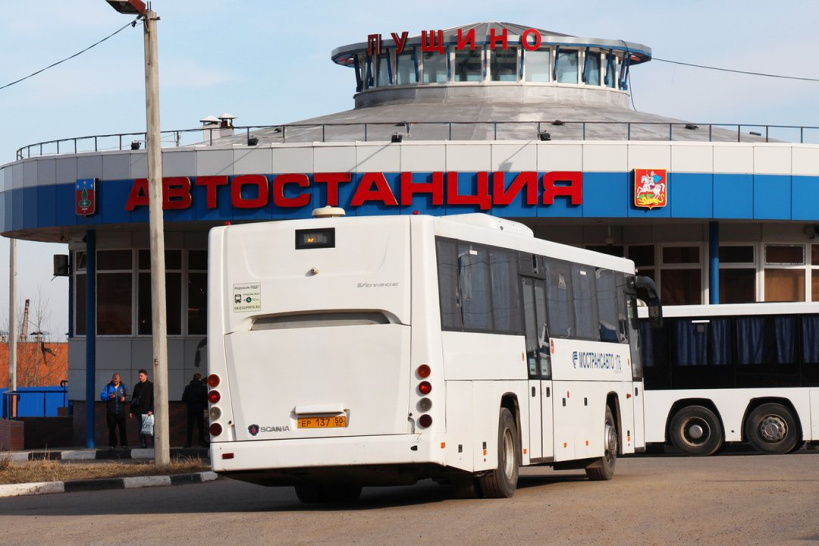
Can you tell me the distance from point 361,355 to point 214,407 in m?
1.70

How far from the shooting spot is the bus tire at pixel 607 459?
20.6 meters

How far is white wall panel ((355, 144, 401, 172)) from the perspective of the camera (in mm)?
33219

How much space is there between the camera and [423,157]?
33.2 meters

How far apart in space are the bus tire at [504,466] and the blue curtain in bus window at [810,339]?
12.3 meters

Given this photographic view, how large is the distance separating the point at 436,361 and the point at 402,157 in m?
18.3

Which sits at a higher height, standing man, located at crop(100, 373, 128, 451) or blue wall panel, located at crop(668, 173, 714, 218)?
blue wall panel, located at crop(668, 173, 714, 218)

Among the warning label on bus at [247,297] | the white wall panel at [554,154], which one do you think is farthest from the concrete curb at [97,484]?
the white wall panel at [554,154]

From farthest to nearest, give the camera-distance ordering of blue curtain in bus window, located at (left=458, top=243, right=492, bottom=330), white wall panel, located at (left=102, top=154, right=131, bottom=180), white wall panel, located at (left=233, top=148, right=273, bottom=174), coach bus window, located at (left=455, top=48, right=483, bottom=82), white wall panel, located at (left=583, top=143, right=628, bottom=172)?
coach bus window, located at (left=455, top=48, right=483, bottom=82) → white wall panel, located at (left=102, top=154, right=131, bottom=180) → white wall panel, located at (left=233, top=148, right=273, bottom=174) → white wall panel, located at (left=583, top=143, right=628, bottom=172) → blue curtain in bus window, located at (left=458, top=243, right=492, bottom=330)

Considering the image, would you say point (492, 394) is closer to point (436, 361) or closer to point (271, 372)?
point (436, 361)

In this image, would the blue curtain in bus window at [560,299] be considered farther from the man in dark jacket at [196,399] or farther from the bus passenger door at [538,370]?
the man in dark jacket at [196,399]

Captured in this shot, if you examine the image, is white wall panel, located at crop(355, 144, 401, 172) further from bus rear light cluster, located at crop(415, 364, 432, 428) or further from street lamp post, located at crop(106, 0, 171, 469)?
bus rear light cluster, located at crop(415, 364, 432, 428)

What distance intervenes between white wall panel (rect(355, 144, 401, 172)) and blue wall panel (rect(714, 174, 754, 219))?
7105mm

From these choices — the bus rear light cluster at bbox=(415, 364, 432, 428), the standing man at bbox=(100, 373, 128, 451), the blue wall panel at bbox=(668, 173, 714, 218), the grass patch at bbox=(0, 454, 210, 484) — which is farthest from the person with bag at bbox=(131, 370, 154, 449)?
the bus rear light cluster at bbox=(415, 364, 432, 428)

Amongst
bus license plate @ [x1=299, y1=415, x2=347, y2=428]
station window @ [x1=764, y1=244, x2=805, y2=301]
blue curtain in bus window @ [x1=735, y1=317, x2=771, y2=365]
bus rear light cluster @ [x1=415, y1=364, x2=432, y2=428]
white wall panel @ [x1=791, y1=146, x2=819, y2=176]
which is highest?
white wall panel @ [x1=791, y1=146, x2=819, y2=176]
